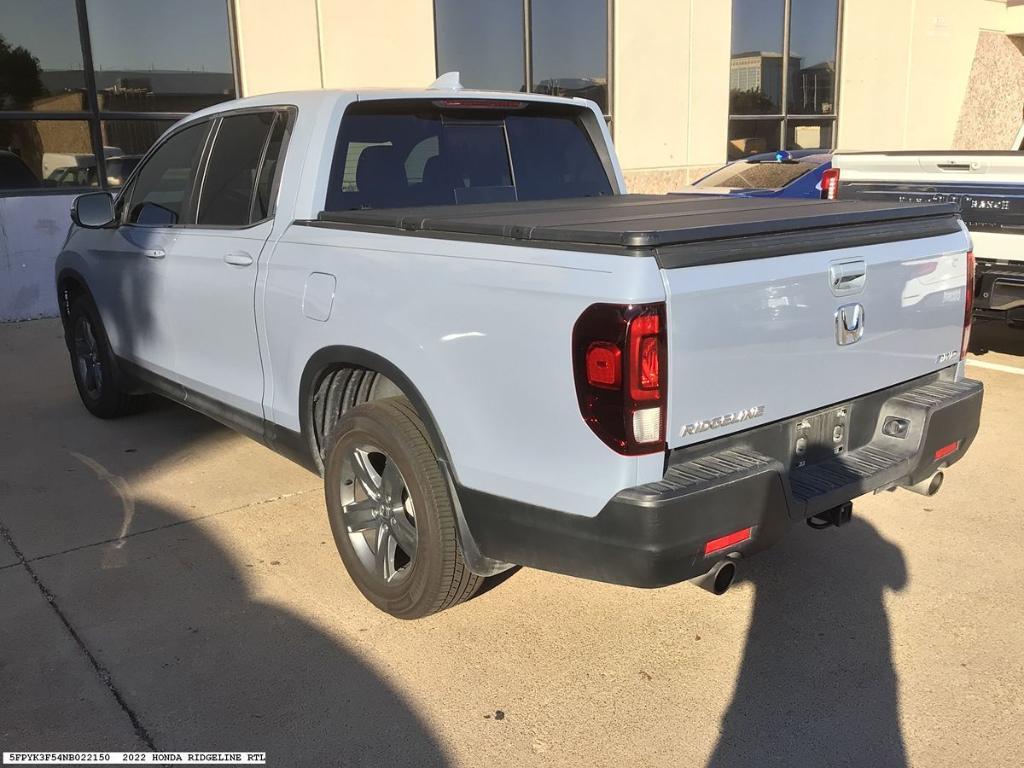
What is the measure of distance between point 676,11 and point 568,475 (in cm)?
1229

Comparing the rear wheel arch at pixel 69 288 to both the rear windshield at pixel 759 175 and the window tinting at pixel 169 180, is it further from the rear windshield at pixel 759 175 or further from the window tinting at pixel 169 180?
the rear windshield at pixel 759 175

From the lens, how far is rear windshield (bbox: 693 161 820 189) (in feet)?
31.2

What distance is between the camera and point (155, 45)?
9.77 m

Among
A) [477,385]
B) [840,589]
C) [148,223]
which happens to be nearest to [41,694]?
[477,385]

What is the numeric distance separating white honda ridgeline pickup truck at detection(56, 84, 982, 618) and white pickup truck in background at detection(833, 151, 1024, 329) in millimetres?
3038

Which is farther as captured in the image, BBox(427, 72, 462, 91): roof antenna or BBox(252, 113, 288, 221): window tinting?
Result: BBox(427, 72, 462, 91): roof antenna

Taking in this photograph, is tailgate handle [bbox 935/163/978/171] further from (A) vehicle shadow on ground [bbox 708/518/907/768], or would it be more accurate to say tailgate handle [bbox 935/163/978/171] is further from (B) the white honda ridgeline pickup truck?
(A) vehicle shadow on ground [bbox 708/518/907/768]

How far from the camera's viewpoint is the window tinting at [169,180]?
4.66 m

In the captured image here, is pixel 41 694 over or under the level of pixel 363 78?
under

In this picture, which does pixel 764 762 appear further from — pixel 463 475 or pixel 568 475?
pixel 463 475

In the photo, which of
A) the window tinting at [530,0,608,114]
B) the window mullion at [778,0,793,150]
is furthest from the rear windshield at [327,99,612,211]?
the window mullion at [778,0,793,150]

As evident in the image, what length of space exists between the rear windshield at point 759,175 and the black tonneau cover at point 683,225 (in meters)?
5.97

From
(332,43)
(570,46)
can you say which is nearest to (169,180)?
(332,43)

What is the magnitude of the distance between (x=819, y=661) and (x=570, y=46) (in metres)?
11.0
